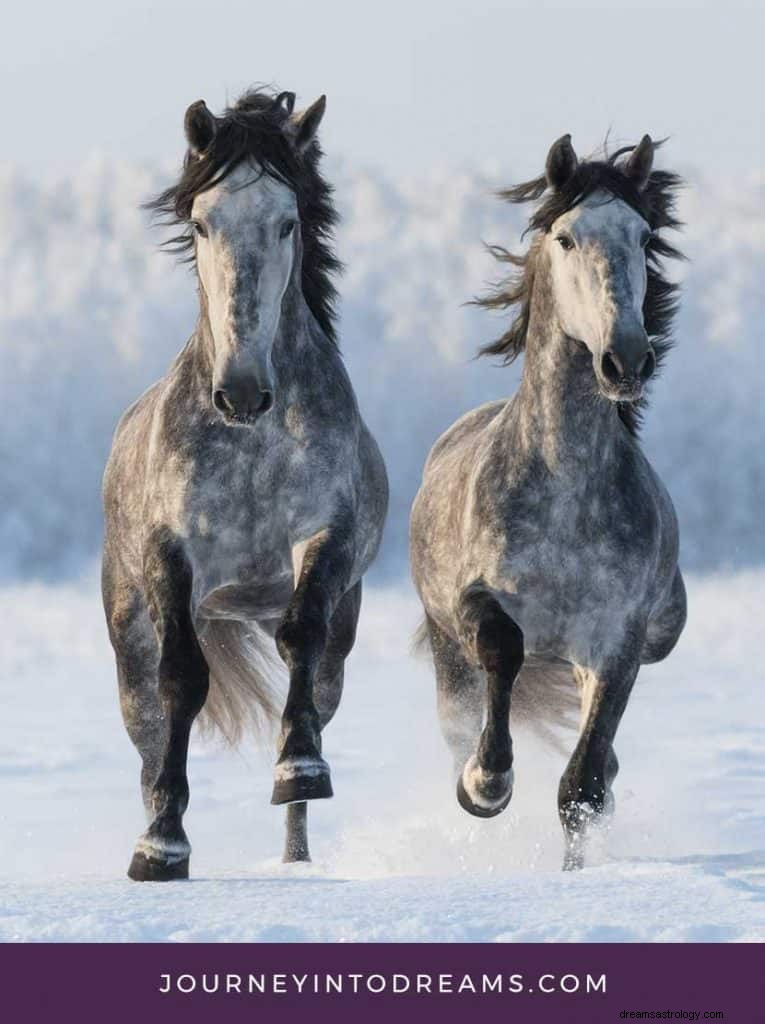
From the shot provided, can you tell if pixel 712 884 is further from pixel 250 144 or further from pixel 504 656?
pixel 250 144

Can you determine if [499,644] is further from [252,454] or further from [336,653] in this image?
[336,653]

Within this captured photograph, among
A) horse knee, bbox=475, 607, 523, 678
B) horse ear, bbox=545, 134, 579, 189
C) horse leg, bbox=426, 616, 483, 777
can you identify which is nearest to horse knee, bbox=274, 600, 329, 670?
horse knee, bbox=475, 607, 523, 678

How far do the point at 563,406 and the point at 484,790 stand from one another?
1795 millimetres

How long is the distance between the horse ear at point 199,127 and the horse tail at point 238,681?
2860mm

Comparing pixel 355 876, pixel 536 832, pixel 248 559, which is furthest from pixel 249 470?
pixel 536 832

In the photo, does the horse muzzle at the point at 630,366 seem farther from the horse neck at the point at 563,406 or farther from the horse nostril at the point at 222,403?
the horse nostril at the point at 222,403

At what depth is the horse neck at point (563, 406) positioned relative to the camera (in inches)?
354

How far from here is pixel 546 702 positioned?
35.8 ft

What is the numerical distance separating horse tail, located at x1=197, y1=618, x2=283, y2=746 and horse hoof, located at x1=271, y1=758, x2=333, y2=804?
7.93 feet

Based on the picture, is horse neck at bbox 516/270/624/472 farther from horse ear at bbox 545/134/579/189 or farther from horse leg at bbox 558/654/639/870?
horse leg at bbox 558/654/639/870

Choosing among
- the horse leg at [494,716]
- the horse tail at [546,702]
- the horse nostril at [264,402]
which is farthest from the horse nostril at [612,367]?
the horse tail at [546,702]

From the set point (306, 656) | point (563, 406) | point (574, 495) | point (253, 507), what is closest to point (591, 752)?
point (574, 495)

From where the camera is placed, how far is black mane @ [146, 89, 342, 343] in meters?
8.45
